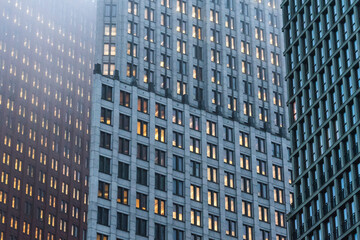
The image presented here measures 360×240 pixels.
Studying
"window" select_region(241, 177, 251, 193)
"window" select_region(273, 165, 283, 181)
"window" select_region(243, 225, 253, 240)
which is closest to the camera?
Result: "window" select_region(243, 225, 253, 240)

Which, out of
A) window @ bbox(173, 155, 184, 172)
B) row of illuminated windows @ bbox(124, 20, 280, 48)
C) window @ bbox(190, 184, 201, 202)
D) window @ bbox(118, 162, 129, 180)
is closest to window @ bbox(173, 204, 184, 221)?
window @ bbox(190, 184, 201, 202)

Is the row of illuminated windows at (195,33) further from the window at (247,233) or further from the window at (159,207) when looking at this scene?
the window at (247,233)

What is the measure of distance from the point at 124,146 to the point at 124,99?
749cm

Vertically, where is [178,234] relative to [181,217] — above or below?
below

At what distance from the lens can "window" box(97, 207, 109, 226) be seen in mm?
123812

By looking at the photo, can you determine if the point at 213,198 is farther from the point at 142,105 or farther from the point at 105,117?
the point at 105,117

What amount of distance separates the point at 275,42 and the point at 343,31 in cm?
6476

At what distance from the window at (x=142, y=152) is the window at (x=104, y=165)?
5.07 m

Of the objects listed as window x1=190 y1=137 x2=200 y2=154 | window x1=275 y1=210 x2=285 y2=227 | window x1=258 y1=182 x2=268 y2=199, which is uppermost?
window x1=190 y1=137 x2=200 y2=154

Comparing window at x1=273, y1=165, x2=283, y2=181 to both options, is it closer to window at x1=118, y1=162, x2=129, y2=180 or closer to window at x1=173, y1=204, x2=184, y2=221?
window at x1=173, y1=204, x2=184, y2=221


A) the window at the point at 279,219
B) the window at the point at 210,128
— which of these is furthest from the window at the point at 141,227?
the window at the point at 279,219

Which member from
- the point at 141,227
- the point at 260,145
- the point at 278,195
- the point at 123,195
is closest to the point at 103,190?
the point at 123,195

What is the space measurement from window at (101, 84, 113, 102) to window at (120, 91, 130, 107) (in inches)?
66.3

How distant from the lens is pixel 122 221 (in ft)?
412
